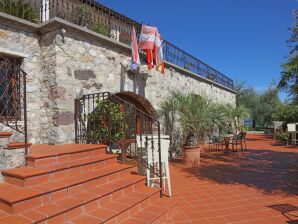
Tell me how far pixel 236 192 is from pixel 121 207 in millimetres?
2487

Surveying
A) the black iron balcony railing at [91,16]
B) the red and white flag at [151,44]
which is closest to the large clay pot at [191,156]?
the red and white flag at [151,44]

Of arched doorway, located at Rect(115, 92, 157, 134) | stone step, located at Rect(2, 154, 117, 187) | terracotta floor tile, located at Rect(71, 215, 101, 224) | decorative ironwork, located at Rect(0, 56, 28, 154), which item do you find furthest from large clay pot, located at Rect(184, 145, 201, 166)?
terracotta floor tile, located at Rect(71, 215, 101, 224)

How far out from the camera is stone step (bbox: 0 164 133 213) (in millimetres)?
2805

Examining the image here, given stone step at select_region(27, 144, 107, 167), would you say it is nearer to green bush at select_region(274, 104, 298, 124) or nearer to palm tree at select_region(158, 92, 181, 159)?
palm tree at select_region(158, 92, 181, 159)

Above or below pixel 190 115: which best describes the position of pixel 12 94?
above

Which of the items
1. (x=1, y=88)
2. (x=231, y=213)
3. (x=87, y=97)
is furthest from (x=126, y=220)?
(x=1, y=88)

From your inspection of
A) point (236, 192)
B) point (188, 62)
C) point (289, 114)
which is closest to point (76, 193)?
point (236, 192)

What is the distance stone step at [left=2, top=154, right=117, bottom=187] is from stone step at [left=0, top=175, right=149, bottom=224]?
37cm

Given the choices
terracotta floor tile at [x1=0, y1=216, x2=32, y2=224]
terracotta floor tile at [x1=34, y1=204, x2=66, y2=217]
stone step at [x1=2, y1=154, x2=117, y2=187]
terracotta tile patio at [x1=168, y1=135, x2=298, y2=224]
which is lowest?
terracotta tile patio at [x1=168, y1=135, x2=298, y2=224]

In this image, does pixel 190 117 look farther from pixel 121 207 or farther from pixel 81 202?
pixel 81 202

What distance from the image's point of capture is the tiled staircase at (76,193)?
2.84m

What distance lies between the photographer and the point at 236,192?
490 centimetres

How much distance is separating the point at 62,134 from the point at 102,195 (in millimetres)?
2221

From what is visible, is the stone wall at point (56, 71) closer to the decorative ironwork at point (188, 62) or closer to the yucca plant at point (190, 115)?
the yucca plant at point (190, 115)
